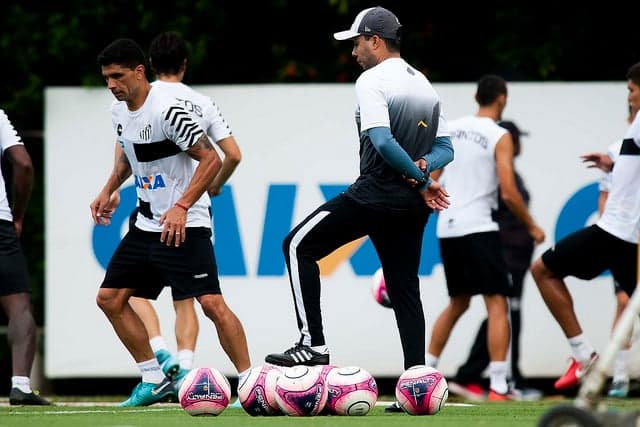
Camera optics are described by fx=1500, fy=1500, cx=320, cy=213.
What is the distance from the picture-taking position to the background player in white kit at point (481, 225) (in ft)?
36.7

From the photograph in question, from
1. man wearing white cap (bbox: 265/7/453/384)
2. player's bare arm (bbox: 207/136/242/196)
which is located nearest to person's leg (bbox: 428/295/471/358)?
player's bare arm (bbox: 207/136/242/196)

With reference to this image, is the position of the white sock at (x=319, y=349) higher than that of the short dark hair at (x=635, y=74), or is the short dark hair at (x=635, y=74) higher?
the short dark hair at (x=635, y=74)

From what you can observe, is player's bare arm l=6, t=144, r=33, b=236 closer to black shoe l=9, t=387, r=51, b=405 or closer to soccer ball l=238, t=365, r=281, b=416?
black shoe l=9, t=387, r=51, b=405

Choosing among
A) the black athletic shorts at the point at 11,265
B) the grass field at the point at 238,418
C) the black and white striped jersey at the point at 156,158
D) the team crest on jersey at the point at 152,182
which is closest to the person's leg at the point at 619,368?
the grass field at the point at 238,418

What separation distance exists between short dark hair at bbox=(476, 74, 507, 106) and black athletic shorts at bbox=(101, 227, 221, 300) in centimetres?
301

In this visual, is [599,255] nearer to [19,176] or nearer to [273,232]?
[273,232]

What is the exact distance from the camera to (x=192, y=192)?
29.2 ft

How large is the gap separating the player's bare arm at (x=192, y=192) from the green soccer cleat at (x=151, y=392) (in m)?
1.04

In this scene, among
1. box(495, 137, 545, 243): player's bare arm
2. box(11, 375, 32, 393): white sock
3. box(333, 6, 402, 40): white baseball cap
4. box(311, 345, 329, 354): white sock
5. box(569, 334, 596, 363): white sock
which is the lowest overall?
box(11, 375, 32, 393): white sock

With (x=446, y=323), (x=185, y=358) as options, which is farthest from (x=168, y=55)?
(x=446, y=323)

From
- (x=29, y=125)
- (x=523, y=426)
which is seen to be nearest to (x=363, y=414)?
(x=523, y=426)

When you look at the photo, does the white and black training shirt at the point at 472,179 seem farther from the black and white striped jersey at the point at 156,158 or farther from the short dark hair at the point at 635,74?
the black and white striped jersey at the point at 156,158

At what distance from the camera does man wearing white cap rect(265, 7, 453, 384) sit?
823 centimetres

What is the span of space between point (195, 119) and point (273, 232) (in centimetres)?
300
